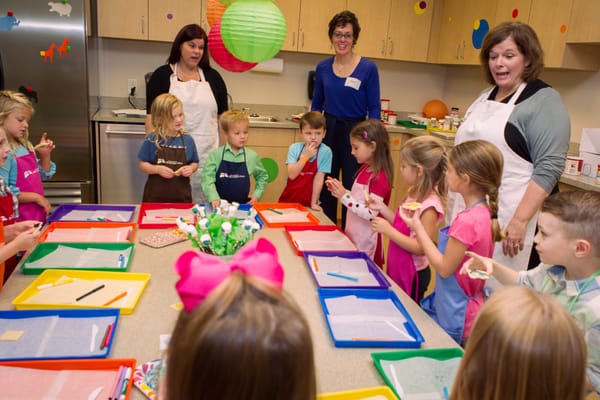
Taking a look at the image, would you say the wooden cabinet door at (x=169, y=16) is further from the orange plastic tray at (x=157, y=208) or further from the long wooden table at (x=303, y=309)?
the long wooden table at (x=303, y=309)

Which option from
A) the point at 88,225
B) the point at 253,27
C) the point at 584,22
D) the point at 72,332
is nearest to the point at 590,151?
the point at 584,22

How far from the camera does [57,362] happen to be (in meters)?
1.04

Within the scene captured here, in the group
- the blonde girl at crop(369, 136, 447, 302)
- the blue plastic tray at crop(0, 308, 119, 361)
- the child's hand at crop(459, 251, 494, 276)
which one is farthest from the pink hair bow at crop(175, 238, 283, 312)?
the blonde girl at crop(369, 136, 447, 302)

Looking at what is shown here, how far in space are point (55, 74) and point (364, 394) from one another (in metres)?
3.26

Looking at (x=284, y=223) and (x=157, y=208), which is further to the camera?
(x=157, y=208)

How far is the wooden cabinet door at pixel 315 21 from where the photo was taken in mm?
4172

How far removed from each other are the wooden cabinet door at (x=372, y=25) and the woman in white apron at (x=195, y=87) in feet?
6.08

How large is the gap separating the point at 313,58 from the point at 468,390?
4.08 meters

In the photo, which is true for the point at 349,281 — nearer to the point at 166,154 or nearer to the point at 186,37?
Result: the point at 166,154

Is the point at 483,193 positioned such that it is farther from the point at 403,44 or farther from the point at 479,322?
the point at 403,44

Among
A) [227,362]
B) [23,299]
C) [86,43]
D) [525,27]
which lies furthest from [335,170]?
[227,362]

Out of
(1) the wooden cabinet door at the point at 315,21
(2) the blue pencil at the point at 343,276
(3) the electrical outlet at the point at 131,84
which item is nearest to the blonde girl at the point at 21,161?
(2) the blue pencil at the point at 343,276

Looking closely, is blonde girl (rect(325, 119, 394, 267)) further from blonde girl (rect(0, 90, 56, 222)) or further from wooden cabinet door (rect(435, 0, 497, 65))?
wooden cabinet door (rect(435, 0, 497, 65))

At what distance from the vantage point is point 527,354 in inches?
29.9
